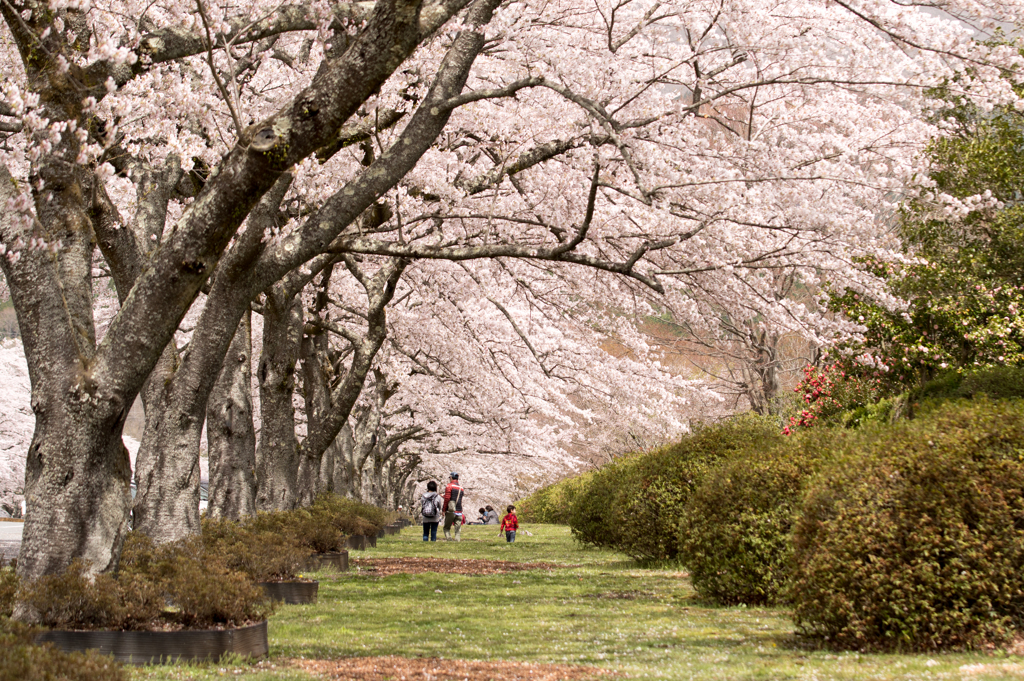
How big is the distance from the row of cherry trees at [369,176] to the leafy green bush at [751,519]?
261cm

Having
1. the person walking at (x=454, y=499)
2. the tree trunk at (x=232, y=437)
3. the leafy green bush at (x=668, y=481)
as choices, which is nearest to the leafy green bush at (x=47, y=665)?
the leafy green bush at (x=668, y=481)

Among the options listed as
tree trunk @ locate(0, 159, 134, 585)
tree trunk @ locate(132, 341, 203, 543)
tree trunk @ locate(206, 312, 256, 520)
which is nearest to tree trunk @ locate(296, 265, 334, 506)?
tree trunk @ locate(206, 312, 256, 520)

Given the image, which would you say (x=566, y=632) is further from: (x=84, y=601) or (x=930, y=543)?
(x=84, y=601)

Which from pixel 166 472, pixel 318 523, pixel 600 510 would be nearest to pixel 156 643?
pixel 166 472

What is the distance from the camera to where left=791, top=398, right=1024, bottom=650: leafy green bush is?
6.63 m

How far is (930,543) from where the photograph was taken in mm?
6730

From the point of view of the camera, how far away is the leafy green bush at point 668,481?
46.2ft

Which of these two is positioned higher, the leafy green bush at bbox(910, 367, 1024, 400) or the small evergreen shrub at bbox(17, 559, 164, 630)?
the leafy green bush at bbox(910, 367, 1024, 400)

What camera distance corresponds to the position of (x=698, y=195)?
13133 mm

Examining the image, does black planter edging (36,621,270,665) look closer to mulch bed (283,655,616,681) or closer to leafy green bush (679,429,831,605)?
mulch bed (283,655,616,681)

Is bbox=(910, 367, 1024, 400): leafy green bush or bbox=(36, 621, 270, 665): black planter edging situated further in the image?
bbox=(910, 367, 1024, 400): leafy green bush

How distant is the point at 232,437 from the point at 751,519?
8284 millimetres

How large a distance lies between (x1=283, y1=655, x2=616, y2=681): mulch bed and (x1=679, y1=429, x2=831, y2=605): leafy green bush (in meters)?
3.68

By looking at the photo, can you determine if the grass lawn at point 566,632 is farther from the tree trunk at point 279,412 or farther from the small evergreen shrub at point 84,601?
the tree trunk at point 279,412
